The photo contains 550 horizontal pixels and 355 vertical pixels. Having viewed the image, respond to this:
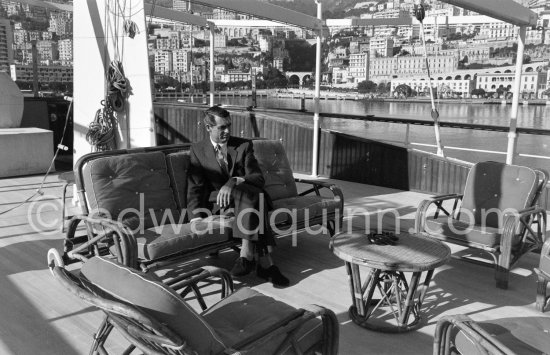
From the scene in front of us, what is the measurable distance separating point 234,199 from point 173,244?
642mm

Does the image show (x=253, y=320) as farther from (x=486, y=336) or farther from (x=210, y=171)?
(x=210, y=171)

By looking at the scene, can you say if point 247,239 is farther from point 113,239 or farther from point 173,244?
point 113,239

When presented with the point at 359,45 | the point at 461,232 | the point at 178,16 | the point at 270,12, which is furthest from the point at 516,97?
the point at 359,45

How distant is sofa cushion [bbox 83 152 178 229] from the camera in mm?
3607

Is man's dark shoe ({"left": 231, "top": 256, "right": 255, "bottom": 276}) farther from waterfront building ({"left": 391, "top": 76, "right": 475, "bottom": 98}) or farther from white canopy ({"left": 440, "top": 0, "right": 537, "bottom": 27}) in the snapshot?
waterfront building ({"left": 391, "top": 76, "right": 475, "bottom": 98})

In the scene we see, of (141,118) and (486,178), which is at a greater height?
(141,118)

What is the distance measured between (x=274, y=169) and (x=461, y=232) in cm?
176

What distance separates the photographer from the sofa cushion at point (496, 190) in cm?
425

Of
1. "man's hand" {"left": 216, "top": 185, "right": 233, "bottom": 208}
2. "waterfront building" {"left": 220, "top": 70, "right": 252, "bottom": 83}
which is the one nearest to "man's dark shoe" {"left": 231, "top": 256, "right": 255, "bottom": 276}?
"man's hand" {"left": 216, "top": 185, "right": 233, "bottom": 208}

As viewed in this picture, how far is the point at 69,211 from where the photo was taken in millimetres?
5781

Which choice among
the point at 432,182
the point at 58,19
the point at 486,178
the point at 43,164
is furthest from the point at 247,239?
the point at 58,19

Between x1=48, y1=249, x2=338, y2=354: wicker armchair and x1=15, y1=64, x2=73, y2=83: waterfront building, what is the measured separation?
11.5m

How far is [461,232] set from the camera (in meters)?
3.85

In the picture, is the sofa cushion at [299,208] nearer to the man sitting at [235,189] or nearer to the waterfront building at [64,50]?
the man sitting at [235,189]
